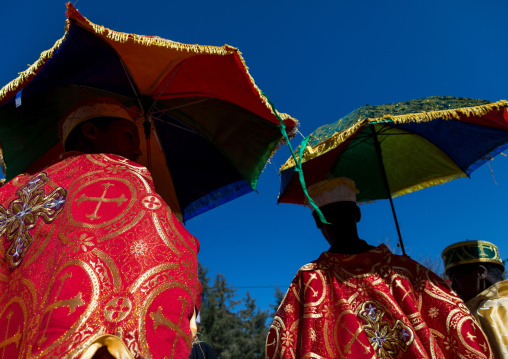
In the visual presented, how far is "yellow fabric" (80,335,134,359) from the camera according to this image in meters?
1.15

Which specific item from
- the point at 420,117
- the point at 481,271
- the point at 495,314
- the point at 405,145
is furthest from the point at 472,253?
the point at 405,145

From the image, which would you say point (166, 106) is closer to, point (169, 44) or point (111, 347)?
point (169, 44)

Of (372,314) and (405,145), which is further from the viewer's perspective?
(405,145)

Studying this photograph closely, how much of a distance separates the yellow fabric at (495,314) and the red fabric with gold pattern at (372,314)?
0.33 metres

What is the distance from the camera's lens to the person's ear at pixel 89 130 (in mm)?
2193

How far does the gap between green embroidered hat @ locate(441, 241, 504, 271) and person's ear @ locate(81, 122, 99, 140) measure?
3.19m

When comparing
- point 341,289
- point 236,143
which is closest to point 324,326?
point 341,289

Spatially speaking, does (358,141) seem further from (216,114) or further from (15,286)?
(15,286)

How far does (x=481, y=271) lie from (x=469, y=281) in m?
0.13

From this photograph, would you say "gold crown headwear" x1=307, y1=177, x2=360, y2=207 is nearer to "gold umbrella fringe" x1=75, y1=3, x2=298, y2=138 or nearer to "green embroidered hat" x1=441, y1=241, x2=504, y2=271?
"gold umbrella fringe" x1=75, y1=3, x2=298, y2=138

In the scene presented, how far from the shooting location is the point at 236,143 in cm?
399

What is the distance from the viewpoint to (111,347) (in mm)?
1176

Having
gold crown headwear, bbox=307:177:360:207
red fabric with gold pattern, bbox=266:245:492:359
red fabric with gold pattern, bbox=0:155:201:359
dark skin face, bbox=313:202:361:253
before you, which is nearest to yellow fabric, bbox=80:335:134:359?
red fabric with gold pattern, bbox=0:155:201:359

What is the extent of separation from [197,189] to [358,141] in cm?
184
